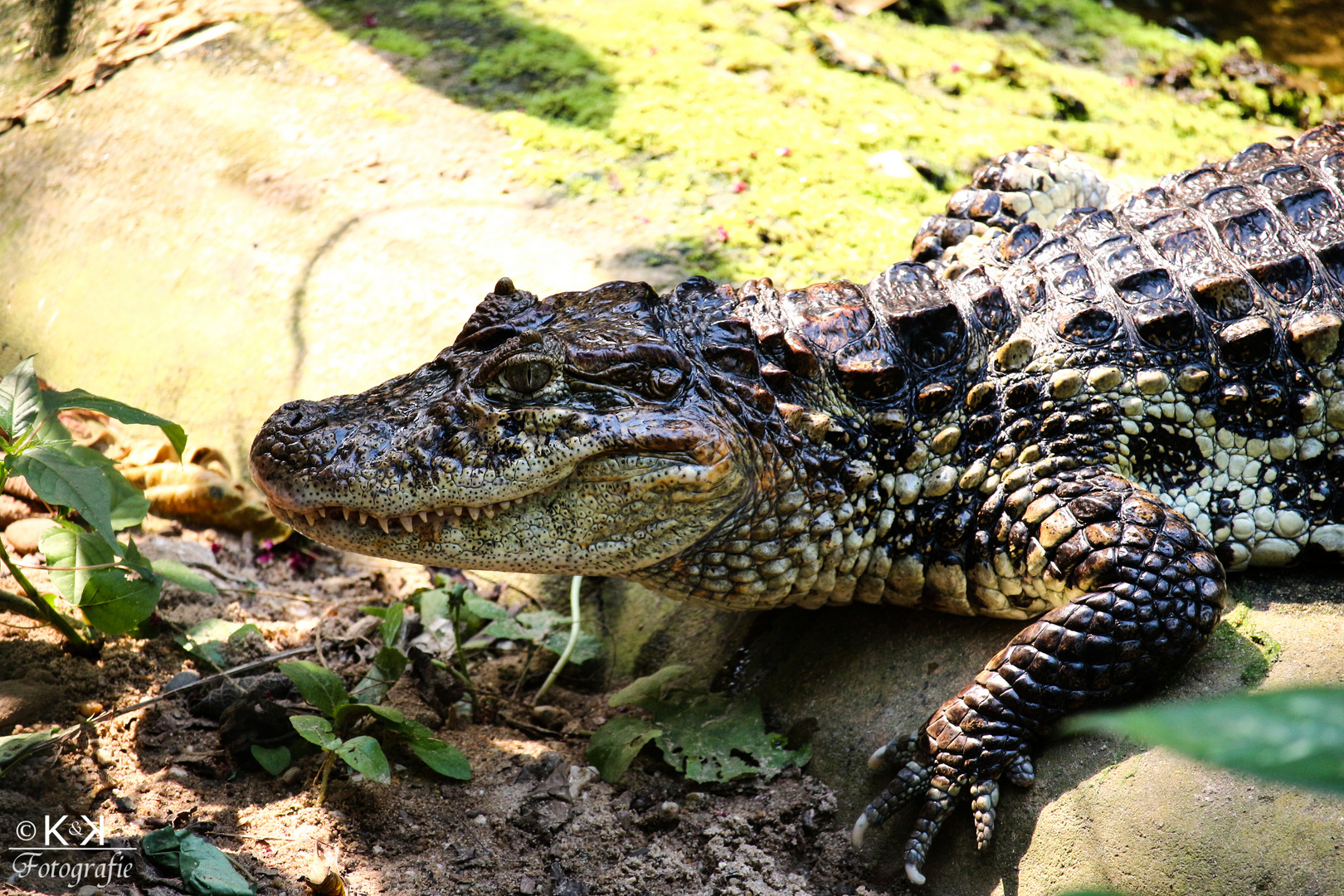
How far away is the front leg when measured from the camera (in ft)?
8.76

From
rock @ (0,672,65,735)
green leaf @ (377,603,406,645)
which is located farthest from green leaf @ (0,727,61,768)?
green leaf @ (377,603,406,645)

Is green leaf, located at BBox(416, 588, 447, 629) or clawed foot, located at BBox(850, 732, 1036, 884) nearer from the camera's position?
clawed foot, located at BBox(850, 732, 1036, 884)

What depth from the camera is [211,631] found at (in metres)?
3.25

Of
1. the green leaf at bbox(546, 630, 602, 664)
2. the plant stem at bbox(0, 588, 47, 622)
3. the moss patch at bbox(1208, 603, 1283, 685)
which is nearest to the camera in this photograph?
the moss patch at bbox(1208, 603, 1283, 685)

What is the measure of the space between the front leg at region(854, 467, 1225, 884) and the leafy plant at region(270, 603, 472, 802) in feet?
4.07

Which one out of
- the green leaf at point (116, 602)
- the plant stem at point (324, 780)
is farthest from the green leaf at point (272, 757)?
the green leaf at point (116, 602)

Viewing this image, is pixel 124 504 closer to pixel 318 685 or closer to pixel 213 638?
pixel 213 638

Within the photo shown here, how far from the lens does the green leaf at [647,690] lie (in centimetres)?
329

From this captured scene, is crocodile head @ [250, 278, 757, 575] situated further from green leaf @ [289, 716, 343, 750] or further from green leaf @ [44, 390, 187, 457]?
green leaf @ [289, 716, 343, 750]

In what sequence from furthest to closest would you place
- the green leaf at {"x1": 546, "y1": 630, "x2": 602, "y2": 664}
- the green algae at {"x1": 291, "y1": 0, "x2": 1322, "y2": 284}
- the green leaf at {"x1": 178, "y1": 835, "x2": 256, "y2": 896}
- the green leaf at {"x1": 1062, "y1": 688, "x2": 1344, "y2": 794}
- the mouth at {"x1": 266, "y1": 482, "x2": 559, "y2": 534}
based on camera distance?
1. the green algae at {"x1": 291, "y1": 0, "x2": 1322, "y2": 284}
2. the green leaf at {"x1": 546, "y1": 630, "x2": 602, "y2": 664}
3. the mouth at {"x1": 266, "y1": 482, "x2": 559, "y2": 534}
4. the green leaf at {"x1": 178, "y1": 835, "x2": 256, "y2": 896}
5. the green leaf at {"x1": 1062, "y1": 688, "x2": 1344, "y2": 794}

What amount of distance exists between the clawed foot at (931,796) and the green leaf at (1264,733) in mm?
1954

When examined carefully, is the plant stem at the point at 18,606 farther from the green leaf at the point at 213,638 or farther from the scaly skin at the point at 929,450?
the scaly skin at the point at 929,450

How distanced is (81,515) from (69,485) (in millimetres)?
275

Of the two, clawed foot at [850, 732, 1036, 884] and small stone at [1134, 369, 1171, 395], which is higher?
small stone at [1134, 369, 1171, 395]
